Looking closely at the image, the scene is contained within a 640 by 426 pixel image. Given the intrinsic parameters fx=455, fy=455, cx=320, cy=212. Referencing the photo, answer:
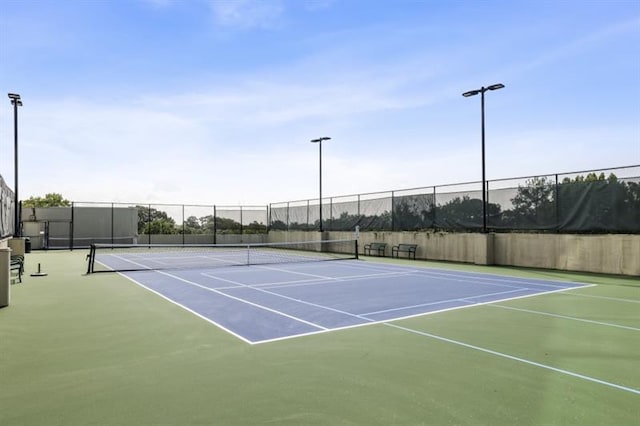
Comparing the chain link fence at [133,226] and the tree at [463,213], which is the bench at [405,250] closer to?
the tree at [463,213]

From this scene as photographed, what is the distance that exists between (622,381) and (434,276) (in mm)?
9713

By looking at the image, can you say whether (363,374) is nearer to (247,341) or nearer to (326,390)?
(326,390)

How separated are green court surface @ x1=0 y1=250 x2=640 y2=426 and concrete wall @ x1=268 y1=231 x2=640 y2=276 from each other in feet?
26.9

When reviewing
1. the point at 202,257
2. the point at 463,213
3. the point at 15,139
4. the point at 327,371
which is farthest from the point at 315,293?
the point at 15,139

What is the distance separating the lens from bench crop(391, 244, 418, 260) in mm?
22359

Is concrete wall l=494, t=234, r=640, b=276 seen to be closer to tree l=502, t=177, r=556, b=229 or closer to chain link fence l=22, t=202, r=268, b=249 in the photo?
tree l=502, t=177, r=556, b=229

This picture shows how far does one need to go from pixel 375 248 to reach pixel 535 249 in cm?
885

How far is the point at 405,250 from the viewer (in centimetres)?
2272

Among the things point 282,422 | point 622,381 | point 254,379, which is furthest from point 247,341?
point 622,381

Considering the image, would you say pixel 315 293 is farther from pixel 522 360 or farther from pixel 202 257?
pixel 202 257

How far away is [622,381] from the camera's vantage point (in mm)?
4656

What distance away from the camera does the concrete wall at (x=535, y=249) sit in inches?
591

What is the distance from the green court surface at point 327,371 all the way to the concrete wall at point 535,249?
26.9 feet

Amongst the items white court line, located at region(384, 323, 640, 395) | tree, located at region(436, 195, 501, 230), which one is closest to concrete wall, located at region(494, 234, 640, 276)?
tree, located at region(436, 195, 501, 230)
